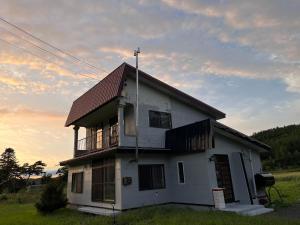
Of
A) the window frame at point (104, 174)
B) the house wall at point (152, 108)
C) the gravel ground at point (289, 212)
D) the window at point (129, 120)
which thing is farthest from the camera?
the window at point (129, 120)

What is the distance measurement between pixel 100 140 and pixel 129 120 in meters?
4.00

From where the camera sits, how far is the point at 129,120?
16.7 meters

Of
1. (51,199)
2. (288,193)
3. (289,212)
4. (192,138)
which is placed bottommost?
(289,212)

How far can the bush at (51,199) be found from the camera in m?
16.8

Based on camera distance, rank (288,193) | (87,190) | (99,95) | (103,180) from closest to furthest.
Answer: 1. (103,180)
2. (99,95)
3. (87,190)
4. (288,193)

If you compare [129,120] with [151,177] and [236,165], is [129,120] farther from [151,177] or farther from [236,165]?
[236,165]

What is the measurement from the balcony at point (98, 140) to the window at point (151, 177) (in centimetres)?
301

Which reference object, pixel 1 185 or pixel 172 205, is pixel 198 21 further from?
pixel 1 185

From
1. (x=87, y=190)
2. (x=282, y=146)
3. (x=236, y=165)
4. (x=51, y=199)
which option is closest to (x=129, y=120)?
(x=87, y=190)

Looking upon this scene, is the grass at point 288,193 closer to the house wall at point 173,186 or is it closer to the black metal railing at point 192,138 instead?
the house wall at point 173,186

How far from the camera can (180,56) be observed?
16844 millimetres

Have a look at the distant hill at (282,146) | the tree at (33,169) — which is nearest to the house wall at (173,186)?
the tree at (33,169)

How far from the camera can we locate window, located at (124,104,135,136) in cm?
1627

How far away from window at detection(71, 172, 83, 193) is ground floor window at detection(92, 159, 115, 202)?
226 centimetres
